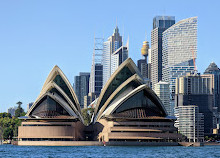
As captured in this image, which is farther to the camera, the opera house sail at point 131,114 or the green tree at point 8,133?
the green tree at point 8,133

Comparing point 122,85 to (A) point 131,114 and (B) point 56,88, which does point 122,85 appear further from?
(B) point 56,88

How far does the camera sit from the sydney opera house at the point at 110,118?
428 feet

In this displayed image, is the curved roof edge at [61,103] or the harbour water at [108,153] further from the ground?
the curved roof edge at [61,103]

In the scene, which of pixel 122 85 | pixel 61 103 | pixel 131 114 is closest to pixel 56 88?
pixel 61 103

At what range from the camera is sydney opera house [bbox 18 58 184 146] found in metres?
130

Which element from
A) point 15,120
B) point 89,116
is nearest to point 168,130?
point 89,116

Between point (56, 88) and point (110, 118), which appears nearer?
point (110, 118)

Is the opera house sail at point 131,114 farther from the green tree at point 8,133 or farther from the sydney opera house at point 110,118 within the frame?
the green tree at point 8,133

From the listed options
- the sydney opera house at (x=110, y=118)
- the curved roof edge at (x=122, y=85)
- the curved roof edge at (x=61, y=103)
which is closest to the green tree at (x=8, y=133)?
the sydney opera house at (x=110, y=118)

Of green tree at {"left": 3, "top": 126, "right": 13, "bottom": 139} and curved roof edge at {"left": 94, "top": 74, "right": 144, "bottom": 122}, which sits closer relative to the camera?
curved roof edge at {"left": 94, "top": 74, "right": 144, "bottom": 122}

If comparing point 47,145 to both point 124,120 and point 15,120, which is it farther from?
point 15,120

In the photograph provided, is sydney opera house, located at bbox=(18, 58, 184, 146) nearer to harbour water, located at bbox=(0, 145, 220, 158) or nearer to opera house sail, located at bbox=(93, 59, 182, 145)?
opera house sail, located at bbox=(93, 59, 182, 145)

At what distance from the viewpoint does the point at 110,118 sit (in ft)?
432

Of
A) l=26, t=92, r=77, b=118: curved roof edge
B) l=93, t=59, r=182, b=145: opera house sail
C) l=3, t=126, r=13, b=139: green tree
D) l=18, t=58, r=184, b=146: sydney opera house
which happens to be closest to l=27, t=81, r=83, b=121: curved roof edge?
l=18, t=58, r=184, b=146: sydney opera house
